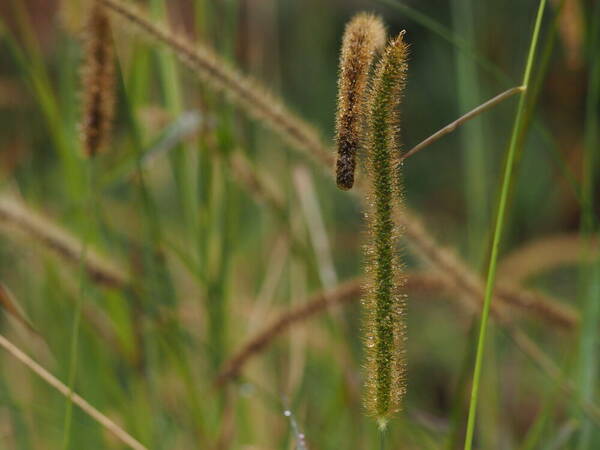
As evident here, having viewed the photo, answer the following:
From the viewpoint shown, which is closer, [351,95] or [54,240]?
[351,95]

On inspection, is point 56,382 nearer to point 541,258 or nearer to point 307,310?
point 307,310

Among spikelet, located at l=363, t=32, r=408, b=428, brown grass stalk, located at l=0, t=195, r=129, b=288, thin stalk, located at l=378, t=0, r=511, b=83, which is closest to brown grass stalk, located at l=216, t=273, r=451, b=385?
brown grass stalk, located at l=0, t=195, r=129, b=288

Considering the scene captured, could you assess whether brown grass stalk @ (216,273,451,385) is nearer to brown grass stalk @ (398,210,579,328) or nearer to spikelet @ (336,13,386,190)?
brown grass stalk @ (398,210,579,328)

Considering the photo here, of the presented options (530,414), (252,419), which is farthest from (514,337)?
(530,414)

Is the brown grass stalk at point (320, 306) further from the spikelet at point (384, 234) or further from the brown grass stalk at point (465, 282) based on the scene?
the spikelet at point (384, 234)

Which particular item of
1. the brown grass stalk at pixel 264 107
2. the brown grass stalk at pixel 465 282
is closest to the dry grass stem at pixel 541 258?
the brown grass stalk at pixel 465 282

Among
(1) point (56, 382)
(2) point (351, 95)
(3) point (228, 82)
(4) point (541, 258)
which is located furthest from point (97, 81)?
(4) point (541, 258)
